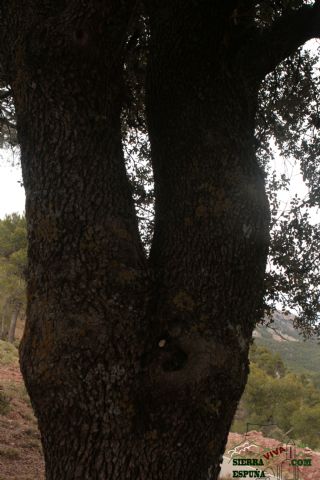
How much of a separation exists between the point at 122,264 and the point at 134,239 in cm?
Answer: 21

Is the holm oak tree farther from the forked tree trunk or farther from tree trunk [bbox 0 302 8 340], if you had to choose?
tree trunk [bbox 0 302 8 340]

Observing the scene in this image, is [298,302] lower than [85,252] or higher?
higher

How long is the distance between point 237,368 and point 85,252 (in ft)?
3.28

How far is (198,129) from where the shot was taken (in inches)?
112

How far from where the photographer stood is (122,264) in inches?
96.6

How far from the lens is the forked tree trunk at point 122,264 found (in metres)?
2.27

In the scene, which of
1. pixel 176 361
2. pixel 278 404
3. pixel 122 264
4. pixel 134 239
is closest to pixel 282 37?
pixel 134 239

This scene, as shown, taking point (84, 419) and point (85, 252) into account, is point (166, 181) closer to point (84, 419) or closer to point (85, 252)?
point (85, 252)

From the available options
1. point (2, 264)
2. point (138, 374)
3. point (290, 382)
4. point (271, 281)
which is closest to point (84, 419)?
point (138, 374)

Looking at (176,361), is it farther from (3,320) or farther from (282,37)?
(3,320)

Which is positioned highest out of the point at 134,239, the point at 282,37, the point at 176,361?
the point at 282,37

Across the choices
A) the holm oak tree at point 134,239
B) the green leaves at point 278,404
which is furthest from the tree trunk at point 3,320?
the holm oak tree at point 134,239

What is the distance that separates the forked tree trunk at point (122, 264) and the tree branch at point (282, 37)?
405mm

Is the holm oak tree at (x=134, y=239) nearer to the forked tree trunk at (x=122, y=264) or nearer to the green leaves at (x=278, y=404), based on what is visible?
the forked tree trunk at (x=122, y=264)
